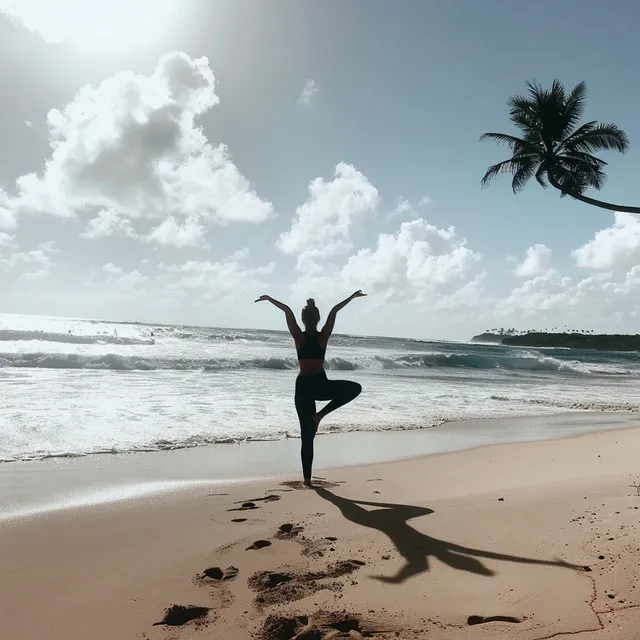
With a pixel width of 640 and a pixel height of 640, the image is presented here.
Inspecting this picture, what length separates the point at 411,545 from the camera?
11.8ft

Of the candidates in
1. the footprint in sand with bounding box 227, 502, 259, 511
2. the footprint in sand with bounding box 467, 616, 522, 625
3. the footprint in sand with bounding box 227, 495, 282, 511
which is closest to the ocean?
the footprint in sand with bounding box 227, 495, 282, 511

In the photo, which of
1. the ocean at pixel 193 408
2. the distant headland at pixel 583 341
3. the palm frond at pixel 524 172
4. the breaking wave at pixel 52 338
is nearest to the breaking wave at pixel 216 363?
the ocean at pixel 193 408

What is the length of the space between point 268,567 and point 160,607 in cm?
70

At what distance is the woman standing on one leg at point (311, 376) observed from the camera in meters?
5.60

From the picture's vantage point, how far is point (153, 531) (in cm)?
409

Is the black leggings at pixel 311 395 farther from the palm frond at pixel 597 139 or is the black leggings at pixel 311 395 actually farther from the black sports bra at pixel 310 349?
the palm frond at pixel 597 139

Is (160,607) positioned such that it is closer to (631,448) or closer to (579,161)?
(631,448)

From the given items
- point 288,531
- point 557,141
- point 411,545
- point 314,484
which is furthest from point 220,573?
point 557,141

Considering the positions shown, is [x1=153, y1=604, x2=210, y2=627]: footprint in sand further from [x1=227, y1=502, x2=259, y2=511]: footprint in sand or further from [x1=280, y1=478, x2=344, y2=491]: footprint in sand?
[x1=280, y1=478, x2=344, y2=491]: footprint in sand

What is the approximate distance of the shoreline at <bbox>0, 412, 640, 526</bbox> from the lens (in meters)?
5.06

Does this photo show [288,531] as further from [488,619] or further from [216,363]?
[216,363]

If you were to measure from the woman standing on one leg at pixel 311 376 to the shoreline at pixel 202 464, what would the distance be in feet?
2.87

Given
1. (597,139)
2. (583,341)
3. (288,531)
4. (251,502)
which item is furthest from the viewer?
(583,341)

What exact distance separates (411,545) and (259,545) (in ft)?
3.45
